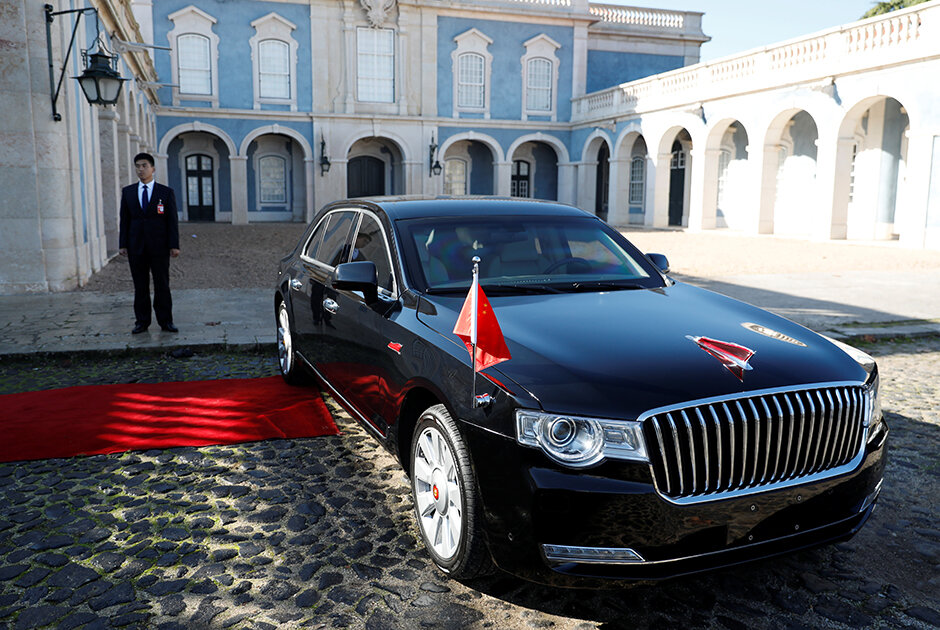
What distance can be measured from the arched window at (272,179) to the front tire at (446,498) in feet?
108

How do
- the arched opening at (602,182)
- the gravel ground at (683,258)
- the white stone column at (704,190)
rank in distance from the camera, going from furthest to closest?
the arched opening at (602,182)
the white stone column at (704,190)
the gravel ground at (683,258)

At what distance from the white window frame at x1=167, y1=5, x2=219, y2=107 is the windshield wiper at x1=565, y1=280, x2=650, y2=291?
3086 cm

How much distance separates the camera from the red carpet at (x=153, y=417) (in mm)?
4777

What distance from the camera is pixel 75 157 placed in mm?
11727

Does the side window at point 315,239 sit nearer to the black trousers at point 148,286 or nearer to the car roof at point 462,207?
the car roof at point 462,207

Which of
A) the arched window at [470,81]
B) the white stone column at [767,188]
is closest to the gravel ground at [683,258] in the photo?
the white stone column at [767,188]

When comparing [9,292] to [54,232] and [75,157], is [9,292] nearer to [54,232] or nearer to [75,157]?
[54,232]

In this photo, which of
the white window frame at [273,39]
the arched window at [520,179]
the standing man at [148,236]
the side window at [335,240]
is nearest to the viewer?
the side window at [335,240]

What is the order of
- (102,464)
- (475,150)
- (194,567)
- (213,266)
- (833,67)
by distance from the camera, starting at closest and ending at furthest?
1. (194,567)
2. (102,464)
3. (213,266)
4. (833,67)
5. (475,150)

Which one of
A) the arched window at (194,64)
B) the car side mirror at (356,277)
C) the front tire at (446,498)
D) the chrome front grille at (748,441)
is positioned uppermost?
the arched window at (194,64)

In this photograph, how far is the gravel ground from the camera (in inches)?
524

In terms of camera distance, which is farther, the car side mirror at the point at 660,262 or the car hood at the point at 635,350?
the car side mirror at the point at 660,262

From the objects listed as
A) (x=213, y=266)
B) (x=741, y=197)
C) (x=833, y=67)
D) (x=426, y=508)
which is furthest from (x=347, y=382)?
(x=741, y=197)

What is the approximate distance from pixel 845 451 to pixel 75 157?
1196cm
